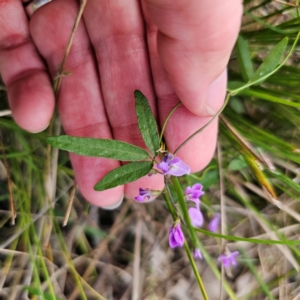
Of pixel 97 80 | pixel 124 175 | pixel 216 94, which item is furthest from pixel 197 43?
pixel 97 80

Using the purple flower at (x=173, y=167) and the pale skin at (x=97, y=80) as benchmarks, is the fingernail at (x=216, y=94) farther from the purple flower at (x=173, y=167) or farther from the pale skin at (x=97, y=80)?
the purple flower at (x=173, y=167)

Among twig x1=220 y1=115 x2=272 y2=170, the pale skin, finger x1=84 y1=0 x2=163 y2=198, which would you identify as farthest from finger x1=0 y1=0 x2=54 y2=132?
twig x1=220 y1=115 x2=272 y2=170

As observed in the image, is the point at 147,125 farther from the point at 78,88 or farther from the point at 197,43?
the point at 78,88

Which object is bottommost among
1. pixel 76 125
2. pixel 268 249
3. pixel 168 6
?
pixel 268 249

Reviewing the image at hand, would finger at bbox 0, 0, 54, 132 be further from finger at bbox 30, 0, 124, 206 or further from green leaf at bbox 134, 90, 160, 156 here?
green leaf at bbox 134, 90, 160, 156

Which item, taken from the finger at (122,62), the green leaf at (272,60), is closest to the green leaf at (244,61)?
the green leaf at (272,60)

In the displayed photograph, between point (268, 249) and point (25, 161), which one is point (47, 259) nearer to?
point (25, 161)

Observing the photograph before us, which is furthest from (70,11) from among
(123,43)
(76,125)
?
(76,125)

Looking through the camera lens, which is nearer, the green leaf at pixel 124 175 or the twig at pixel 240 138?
the green leaf at pixel 124 175
